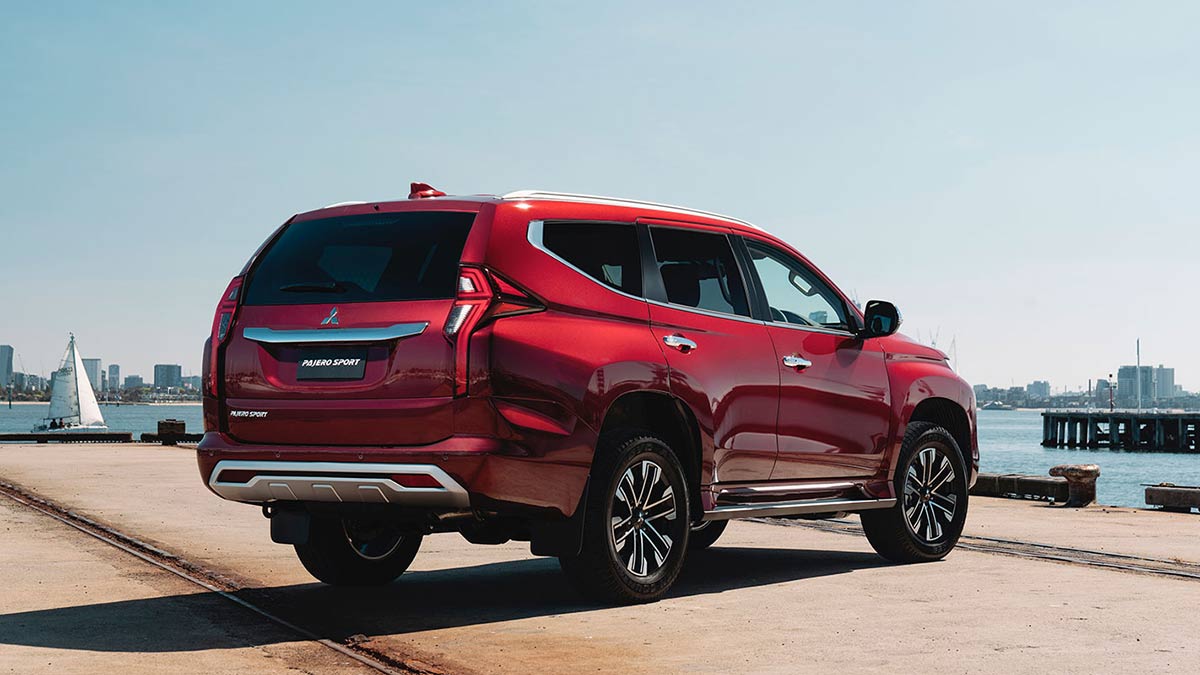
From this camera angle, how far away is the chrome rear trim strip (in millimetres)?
6797

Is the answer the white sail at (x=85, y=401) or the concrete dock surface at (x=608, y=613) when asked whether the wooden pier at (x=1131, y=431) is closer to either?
the white sail at (x=85, y=401)

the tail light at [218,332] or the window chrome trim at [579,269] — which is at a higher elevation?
the window chrome trim at [579,269]

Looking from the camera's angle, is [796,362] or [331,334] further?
[796,362]

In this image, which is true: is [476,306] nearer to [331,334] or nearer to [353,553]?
[331,334]

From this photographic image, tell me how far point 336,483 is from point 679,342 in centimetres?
207

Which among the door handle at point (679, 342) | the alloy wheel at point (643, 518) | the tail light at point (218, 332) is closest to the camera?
the tail light at point (218, 332)

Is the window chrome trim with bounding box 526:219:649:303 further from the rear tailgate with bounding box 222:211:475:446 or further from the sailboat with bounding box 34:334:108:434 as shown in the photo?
the sailboat with bounding box 34:334:108:434

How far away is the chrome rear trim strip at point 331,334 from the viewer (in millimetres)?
6797

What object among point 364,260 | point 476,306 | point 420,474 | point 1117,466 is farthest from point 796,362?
point 1117,466

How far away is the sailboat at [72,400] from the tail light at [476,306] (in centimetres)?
9326

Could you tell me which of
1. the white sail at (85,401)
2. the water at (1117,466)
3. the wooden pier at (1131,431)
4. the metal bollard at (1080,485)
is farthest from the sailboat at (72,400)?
the metal bollard at (1080,485)

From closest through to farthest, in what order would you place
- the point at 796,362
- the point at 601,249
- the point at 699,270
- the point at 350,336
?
the point at 350,336 → the point at 601,249 → the point at 699,270 → the point at 796,362

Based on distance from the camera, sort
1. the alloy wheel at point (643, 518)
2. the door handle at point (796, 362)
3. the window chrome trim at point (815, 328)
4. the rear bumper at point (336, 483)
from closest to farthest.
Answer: the rear bumper at point (336, 483) → the alloy wheel at point (643, 518) → the door handle at point (796, 362) → the window chrome trim at point (815, 328)

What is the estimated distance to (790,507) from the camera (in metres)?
8.61
